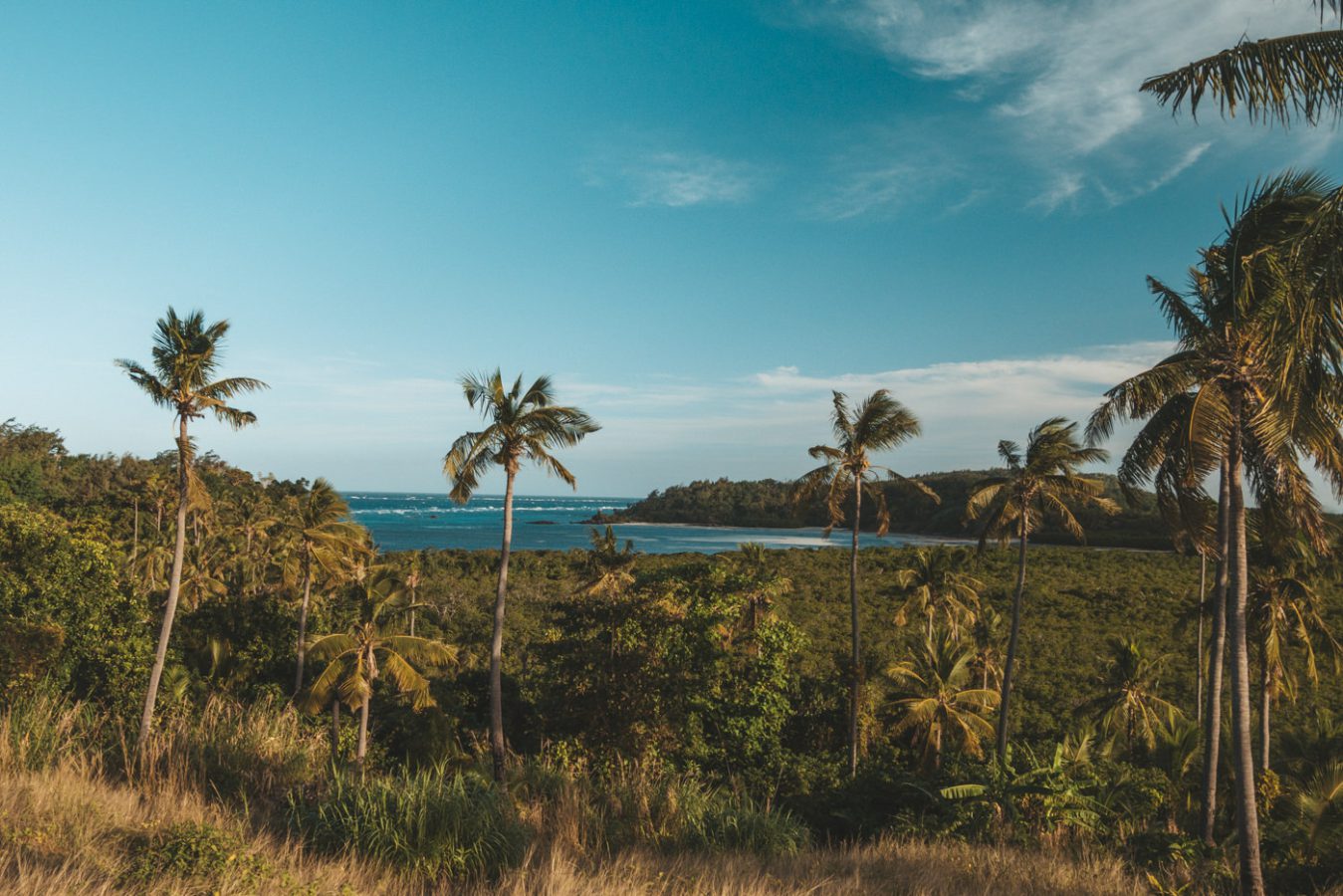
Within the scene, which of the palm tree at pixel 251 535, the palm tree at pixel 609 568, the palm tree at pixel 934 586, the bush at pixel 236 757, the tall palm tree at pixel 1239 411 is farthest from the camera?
the palm tree at pixel 251 535

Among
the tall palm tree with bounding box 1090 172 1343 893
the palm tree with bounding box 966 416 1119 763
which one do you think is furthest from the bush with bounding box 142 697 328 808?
the palm tree with bounding box 966 416 1119 763

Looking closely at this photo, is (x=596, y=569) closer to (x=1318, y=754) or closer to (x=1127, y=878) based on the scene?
(x=1318, y=754)

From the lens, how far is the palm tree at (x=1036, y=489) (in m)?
27.4

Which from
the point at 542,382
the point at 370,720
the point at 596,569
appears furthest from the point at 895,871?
the point at 596,569

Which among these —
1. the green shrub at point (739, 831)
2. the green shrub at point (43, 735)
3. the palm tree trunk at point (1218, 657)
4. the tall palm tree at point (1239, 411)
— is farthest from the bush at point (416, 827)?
the palm tree trunk at point (1218, 657)

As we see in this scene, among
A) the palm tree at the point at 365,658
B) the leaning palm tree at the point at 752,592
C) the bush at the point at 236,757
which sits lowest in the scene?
the palm tree at the point at 365,658

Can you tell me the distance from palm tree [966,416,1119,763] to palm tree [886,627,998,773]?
288 cm

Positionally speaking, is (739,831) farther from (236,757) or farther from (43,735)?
(43,735)

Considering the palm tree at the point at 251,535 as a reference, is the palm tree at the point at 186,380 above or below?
above

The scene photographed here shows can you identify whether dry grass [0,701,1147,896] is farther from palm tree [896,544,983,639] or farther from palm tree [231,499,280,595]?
palm tree [231,499,280,595]

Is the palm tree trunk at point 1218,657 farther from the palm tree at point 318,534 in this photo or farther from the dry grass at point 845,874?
the palm tree at point 318,534

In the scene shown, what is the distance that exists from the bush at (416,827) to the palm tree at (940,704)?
2851 cm

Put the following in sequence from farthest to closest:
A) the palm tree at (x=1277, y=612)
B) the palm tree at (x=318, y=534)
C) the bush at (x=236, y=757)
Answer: the palm tree at (x=318, y=534) → the palm tree at (x=1277, y=612) → the bush at (x=236, y=757)

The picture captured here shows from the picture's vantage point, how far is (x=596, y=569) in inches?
1705
